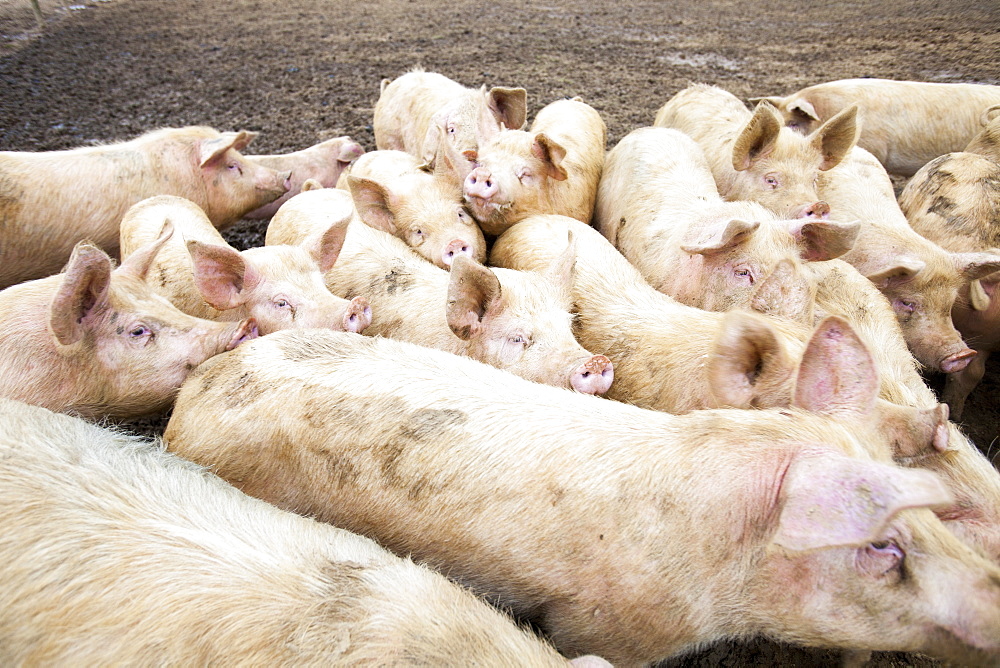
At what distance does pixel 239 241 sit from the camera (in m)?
5.33

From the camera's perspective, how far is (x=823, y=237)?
10.4 ft

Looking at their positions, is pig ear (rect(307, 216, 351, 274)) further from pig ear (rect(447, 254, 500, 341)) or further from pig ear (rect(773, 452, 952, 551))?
pig ear (rect(773, 452, 952, 551))

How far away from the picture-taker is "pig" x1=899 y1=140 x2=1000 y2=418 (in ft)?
12.4

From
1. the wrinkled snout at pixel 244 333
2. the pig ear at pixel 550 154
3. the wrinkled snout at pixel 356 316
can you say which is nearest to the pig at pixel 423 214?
the pig ear at pixel 550 154

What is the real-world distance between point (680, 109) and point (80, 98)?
662 cm

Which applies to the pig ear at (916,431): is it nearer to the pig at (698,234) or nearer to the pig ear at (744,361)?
the pig ear at (744,361)

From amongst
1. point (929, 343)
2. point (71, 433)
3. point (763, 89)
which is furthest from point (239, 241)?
point (763, 89)

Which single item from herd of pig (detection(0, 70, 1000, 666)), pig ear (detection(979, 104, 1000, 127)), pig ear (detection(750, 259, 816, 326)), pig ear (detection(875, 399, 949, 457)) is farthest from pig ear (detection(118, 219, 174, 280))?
pig ear (detection(979, 104, 1000, 127))

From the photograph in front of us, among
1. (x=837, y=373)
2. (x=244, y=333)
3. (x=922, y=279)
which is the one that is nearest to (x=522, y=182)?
(x=244, y=333)

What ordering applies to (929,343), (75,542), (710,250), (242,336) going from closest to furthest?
(75,542), (242,336), (710,250), (929,343)

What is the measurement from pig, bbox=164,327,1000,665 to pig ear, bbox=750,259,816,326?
1012mm

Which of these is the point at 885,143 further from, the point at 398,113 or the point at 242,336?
the point at 242,336

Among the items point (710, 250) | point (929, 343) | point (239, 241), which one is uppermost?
point (710, 250)

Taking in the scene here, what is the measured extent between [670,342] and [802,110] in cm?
327
